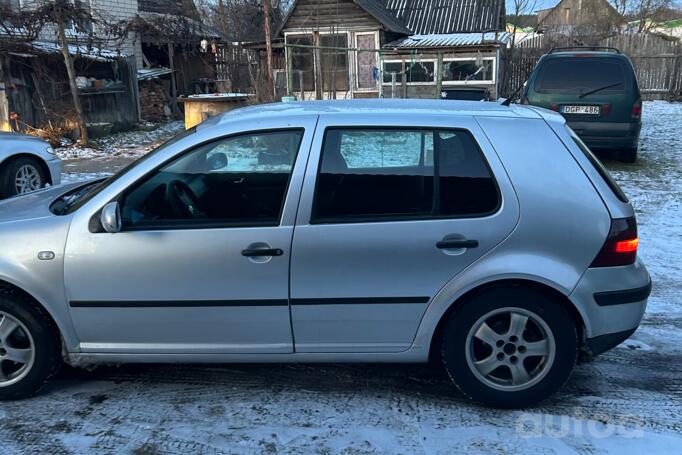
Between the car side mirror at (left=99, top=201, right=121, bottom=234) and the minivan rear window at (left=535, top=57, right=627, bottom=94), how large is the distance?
865 centimetres

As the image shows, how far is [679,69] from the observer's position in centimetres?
2231

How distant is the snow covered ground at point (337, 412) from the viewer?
2982 mm

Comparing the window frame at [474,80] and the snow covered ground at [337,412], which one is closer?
the snow covered ground at [337,412]

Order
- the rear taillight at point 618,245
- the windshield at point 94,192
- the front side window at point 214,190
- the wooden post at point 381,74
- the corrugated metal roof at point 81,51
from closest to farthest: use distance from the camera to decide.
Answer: the rear taillight at point 618,245 → the front side window at point 214,190 → the windshield at point 94,192 → the corrugated metal roof at point 81,51 → the wooden post at point 381,74

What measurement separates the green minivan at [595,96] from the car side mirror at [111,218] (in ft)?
27.7

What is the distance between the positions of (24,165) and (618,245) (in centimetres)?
730

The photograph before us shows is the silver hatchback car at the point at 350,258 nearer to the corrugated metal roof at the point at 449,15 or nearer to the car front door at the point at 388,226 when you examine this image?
the car front door at the point at 388,226

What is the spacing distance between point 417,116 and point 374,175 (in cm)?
41

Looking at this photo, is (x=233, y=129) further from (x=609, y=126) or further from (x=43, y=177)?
(x=609, y=126)

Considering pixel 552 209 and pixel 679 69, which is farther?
pixel 679 69

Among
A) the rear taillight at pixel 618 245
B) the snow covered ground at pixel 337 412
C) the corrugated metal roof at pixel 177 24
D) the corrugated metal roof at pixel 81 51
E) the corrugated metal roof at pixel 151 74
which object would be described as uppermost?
the corrugated metal roof at pixel 177 24

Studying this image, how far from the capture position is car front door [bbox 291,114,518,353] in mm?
3096

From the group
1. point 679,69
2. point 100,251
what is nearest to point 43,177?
point 100,251

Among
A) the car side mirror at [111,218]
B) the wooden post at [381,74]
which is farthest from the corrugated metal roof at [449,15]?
the car side mirror at [111,218]
